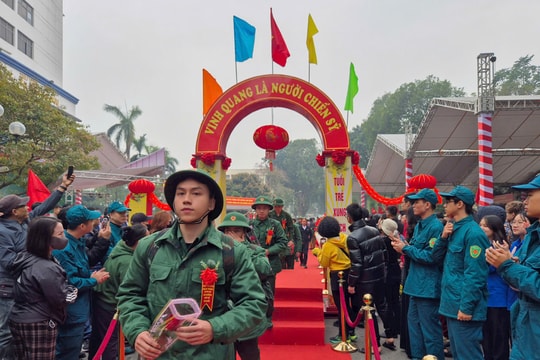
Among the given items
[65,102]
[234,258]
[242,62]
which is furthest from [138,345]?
[65,102]

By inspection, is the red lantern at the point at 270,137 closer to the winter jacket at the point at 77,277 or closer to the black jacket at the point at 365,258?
the black jacket at the point at 365,258

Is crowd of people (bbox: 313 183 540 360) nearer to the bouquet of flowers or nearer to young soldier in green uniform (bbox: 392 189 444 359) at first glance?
young soldier in green uniform (bbox: 392 189 444 359)

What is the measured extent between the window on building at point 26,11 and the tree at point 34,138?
13126 mm

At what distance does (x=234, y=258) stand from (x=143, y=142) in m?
37.0

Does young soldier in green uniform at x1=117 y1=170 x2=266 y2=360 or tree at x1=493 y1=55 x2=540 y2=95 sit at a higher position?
tree at x1=493 y1=55 x2=540 y2=95

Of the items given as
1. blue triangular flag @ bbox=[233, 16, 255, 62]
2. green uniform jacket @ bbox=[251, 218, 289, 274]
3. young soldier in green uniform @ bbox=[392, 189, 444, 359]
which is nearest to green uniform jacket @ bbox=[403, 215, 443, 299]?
young soldier in green uniform @ bbox=[392, 189, 444, 359]

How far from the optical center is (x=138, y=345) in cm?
173

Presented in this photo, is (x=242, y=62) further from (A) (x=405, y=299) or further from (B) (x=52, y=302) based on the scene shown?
(B) (x=52, y=302)

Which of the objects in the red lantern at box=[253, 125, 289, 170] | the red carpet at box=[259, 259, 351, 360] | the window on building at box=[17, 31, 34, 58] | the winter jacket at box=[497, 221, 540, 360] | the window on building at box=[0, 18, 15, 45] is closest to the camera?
the winter jacket at box=[497, 221, 540, 360]

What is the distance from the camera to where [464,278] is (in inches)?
132

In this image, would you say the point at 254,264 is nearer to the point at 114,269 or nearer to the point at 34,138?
the point at 114,269

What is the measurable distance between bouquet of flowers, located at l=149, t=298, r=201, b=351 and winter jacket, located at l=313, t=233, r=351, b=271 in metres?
3.80

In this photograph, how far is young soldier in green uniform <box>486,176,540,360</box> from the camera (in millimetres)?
2367

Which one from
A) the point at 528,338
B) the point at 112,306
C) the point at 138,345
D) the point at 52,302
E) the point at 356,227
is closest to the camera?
the point at 138,345
